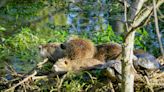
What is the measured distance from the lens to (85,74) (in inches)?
177

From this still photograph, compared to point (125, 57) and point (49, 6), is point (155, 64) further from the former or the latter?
point (49, 6)

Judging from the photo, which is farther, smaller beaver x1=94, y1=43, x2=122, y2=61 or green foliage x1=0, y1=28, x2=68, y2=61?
green foliage x1=0, y1=28, x2=68, y2=61

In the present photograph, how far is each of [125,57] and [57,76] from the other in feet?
2.51

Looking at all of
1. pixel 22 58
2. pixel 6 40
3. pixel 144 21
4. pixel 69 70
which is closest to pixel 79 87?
pixel 69 70

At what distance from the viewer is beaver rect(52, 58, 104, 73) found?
174 inches

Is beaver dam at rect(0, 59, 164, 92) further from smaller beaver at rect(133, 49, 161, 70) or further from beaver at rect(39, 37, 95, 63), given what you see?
beaver at rect(39, 37, 95, 63)

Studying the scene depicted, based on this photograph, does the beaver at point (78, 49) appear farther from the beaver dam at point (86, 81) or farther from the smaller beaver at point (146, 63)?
the smaller beaver at point (146, 63)

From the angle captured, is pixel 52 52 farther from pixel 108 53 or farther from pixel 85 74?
A: pixel 108 53

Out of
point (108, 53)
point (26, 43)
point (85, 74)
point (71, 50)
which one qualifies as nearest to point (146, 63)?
point (108, 53)

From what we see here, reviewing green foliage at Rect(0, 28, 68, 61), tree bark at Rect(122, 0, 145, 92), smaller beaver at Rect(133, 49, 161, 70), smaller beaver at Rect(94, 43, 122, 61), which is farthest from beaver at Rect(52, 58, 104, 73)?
green foliage at Rect(0, 28, 68, 61)

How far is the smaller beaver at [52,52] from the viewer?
183 inches

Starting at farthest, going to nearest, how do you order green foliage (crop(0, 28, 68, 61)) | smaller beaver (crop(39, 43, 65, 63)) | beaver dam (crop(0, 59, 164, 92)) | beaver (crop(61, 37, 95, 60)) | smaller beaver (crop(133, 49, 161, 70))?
green foliage (crop(0, 28, 68, 61)), smaller beaver (crop(39, 43, 65, 63)), beaver (crop(61, 37, 95, 60)), smaller beaver (crop(133, 49, 161, 70)), beaver dam (crop(0, 59, 164, 92))

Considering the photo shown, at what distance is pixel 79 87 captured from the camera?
14.2 ft

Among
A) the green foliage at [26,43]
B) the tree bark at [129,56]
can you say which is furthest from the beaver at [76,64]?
the green foliage at [26,43]
